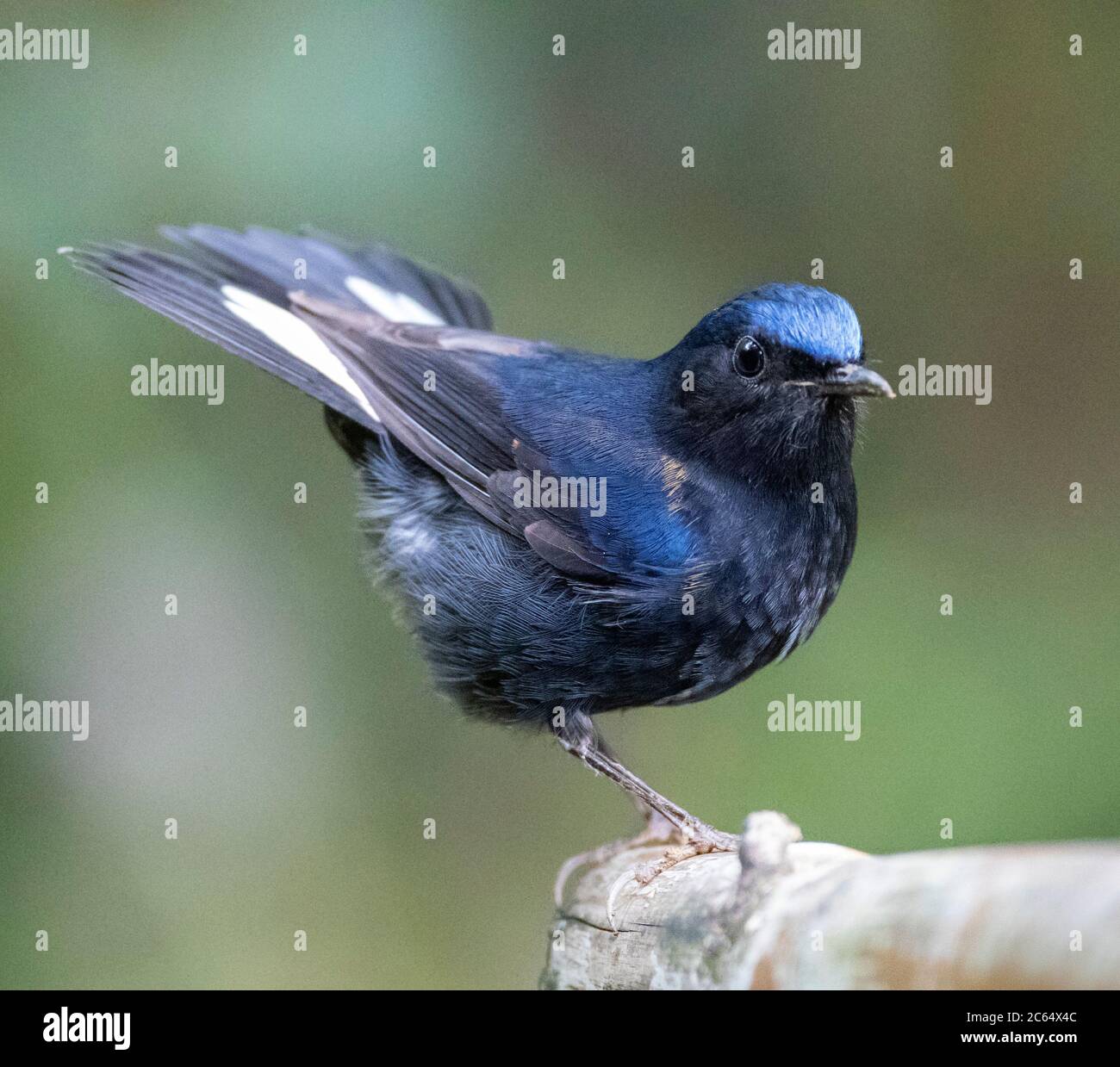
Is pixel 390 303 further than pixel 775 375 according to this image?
Yes

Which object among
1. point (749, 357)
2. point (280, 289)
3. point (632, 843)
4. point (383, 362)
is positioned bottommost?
point (632, 843)

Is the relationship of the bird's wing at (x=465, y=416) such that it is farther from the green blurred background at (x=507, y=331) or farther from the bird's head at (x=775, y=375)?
the green blurred background at (x=507, y=331)

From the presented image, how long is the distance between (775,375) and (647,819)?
150 centimetres

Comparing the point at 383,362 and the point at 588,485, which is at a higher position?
the point at 383,362

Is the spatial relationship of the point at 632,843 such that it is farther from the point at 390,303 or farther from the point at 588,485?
the point at 390,303

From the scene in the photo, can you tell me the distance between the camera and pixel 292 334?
14.5 feet

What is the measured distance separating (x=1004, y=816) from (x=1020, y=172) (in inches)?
116

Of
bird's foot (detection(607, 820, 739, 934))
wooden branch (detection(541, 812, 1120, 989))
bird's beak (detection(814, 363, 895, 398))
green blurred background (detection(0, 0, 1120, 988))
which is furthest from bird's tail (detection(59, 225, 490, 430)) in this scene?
wooden branch (detection(541, 812, 1120, 989))

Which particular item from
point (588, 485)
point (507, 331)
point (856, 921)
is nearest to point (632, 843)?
point (588, 485)

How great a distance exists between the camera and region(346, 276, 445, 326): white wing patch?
5.10 metres

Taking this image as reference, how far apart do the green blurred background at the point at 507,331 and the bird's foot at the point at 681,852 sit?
3.44 feet

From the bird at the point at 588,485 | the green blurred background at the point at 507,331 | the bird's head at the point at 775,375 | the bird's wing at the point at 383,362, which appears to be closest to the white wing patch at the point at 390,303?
the bird's wing at the point at 383,362

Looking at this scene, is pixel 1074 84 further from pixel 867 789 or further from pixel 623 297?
pixel 867 789

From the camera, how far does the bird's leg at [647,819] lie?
3875 mm
